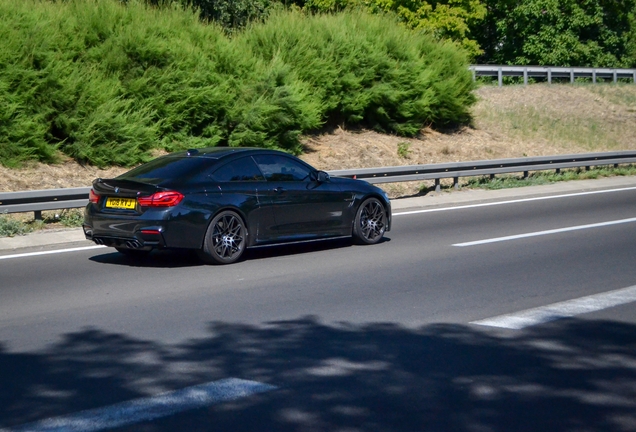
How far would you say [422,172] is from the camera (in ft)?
65.5

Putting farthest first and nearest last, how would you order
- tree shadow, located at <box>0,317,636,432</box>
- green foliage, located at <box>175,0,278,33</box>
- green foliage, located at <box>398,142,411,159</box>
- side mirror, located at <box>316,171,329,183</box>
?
green foliage, located at <box>175,0,278,33</box>, green foliage, located at <box>398,142,411,159</box>, side mirror, located at <box>316,171,329,183</box>, tree shadow, located at <box>0,317,636,432</box>

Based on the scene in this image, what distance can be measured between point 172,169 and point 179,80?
9988 mm

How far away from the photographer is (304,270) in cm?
1057

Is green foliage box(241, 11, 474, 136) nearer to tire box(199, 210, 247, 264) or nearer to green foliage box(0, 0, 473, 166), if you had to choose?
green foliage box(0, 0, 473, 166)

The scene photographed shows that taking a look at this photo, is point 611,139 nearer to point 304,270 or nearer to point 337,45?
point 337,45

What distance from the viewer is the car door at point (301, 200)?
37.8ft

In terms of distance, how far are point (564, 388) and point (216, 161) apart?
6314mm

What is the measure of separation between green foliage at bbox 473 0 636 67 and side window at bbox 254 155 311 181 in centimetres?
4346

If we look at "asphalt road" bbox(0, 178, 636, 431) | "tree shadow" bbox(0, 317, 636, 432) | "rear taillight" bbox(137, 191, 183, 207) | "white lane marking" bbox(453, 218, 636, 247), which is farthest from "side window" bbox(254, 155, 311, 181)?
"tree shadow" bbox(0, 317, 636, 432)

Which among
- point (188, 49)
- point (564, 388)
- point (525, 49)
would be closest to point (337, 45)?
point (188, 49)

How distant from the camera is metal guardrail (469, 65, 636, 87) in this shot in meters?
37.4

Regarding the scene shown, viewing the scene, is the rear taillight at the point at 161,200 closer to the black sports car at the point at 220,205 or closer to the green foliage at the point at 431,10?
the black sports car at the point at 220,205

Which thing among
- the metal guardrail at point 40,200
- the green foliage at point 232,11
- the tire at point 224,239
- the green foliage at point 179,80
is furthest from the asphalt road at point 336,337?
the green foliage at point 232,11

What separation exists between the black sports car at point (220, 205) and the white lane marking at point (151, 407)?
4711 millimetres
